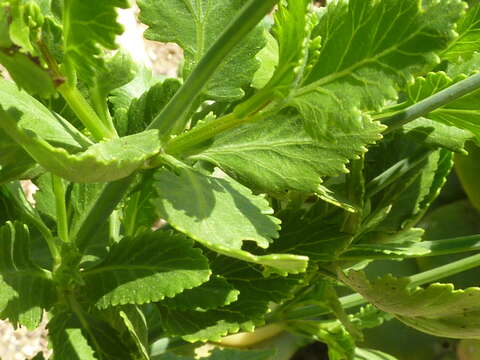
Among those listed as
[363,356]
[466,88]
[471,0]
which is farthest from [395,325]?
[466,88]

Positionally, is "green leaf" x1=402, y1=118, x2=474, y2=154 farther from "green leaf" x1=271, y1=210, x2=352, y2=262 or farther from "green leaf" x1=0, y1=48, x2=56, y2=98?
"green leaf" x1=0, y1=48, x2=56, y2=98

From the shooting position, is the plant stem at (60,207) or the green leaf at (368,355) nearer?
the plant stem at (60,207)

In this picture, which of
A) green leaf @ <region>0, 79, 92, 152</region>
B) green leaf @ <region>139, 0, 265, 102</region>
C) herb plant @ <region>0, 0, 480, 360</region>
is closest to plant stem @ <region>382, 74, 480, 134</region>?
herb plant @ <region>0, 0, 480, 360</region>

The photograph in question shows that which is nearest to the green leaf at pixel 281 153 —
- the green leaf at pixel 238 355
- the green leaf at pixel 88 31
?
the green leaf at pixel 88 31

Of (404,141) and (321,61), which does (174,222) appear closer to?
(321,61)

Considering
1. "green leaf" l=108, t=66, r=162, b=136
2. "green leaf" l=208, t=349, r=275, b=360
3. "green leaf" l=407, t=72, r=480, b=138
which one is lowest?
"green leaf" l=208, t=349, r=275, b=360

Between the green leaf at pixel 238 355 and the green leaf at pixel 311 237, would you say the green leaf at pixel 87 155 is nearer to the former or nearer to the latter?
the green leaf at pixel 311 237

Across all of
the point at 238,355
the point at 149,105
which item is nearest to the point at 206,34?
the point at 149,105
